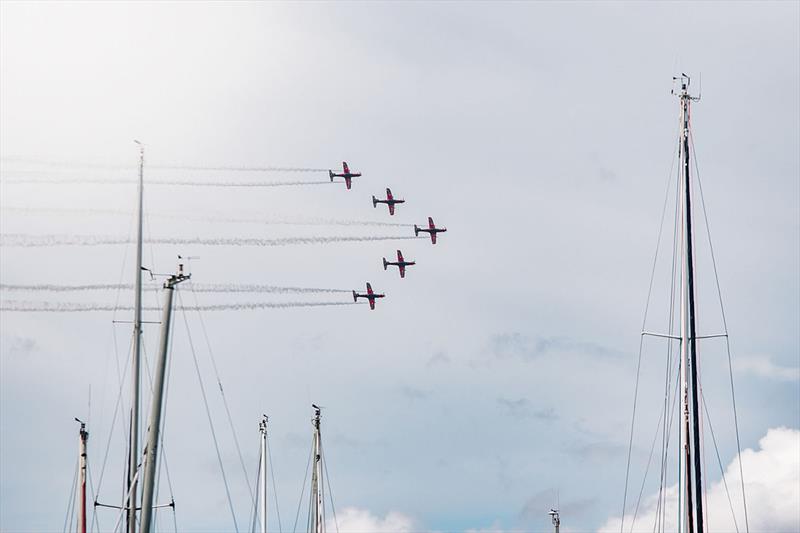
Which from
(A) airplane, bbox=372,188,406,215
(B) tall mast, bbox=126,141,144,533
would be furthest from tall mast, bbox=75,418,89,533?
(A) airplane, bbox=372,188,406,215

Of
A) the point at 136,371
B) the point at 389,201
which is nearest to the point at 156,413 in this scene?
the point at 136,371

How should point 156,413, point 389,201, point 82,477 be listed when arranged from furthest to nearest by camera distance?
point 389,201
point 82,477
point 156,413

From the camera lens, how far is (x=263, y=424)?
11112cm

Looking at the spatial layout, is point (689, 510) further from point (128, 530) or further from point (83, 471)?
point (83, 471)

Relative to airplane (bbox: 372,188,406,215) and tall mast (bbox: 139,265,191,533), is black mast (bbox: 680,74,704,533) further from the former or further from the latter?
airplane (bbox: 372,188,406,215)

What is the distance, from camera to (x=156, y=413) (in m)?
58.2

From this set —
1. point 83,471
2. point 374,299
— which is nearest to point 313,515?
point 83,471

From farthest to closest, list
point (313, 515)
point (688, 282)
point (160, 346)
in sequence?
1. point (313, 515)
2. point (688, 282)
3. point (160, 346)

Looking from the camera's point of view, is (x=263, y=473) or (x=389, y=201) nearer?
(x=263, y=473)

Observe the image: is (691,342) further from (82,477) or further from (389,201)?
(389,201)

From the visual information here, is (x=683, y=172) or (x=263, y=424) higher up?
(x=683, y=172)

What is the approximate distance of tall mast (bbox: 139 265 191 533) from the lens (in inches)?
2244

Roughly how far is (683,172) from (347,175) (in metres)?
98.2

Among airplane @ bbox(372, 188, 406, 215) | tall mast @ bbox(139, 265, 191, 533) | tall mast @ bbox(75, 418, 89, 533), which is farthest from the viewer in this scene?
airplane @ bbox(372, 188, 406, 215)
